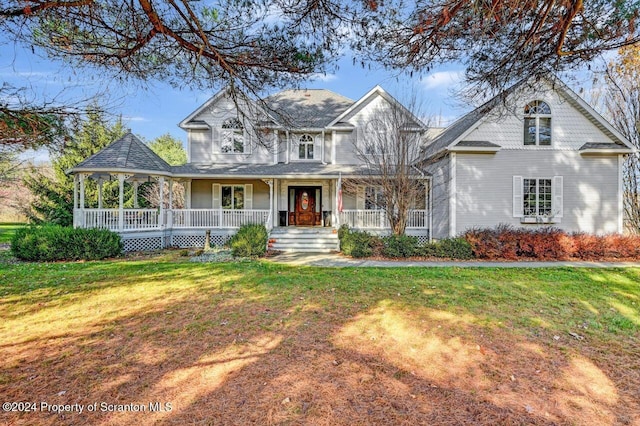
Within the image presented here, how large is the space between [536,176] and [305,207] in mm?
10620

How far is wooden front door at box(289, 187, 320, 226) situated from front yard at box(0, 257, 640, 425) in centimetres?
1010

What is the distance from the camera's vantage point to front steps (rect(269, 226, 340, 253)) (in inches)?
512

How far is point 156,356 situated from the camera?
3645 mm

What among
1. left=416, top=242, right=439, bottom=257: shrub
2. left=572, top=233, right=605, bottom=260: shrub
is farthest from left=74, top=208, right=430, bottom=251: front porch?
left=572, top=233, right=605, bottom=260: shrub

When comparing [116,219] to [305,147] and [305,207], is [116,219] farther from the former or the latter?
[305,147]

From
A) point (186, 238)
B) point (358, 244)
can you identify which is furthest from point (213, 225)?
point (358, 244)

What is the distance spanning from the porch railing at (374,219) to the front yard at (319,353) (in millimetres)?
7592

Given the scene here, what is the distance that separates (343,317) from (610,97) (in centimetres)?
2051

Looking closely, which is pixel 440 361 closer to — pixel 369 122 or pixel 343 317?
pixel 343 317

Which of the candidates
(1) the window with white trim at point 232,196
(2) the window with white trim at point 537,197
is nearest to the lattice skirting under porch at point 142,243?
(1) the window with white trim at point 232,196

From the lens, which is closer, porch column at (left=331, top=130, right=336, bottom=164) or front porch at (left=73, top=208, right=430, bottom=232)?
front porch at (left=73, top=208, right=430, bottom=232)

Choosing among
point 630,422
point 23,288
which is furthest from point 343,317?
point 23,288

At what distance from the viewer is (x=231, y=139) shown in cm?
1598

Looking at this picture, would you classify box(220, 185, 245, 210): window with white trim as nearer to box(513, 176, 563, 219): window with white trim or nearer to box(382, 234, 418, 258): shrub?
box(382, 234, 418, 258): shrub
